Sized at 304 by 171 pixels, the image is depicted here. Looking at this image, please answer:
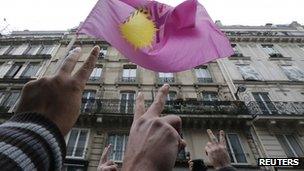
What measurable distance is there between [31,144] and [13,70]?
2449 centimetres

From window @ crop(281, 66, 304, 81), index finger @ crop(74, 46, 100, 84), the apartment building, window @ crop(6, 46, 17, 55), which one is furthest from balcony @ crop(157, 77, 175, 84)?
index finger @ crop(74, 46, 100, 84)

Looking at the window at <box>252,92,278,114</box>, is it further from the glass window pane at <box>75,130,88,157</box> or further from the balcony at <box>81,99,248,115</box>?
the glass window pane at <box>75,130,88,157</box>

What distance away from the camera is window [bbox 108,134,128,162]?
16141mm

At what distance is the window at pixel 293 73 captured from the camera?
72.9 feet

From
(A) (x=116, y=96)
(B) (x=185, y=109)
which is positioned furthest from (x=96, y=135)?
(B) (x=185, y=109)

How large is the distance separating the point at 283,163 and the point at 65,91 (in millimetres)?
16641

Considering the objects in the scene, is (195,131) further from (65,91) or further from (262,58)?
(65,91)

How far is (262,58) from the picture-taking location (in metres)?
24.6

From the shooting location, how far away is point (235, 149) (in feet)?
54.4

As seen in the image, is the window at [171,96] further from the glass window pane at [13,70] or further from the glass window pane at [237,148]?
the glass window pane at [13,70]

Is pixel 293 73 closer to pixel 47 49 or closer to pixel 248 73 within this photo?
pixel 248 73

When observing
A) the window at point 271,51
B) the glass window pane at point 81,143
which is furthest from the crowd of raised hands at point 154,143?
the window at point 271,51

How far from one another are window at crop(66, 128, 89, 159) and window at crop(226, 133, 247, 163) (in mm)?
8557

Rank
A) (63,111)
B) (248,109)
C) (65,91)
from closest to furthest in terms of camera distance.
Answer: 1. (63,111)
2. (65,91)
3. (248,109)
